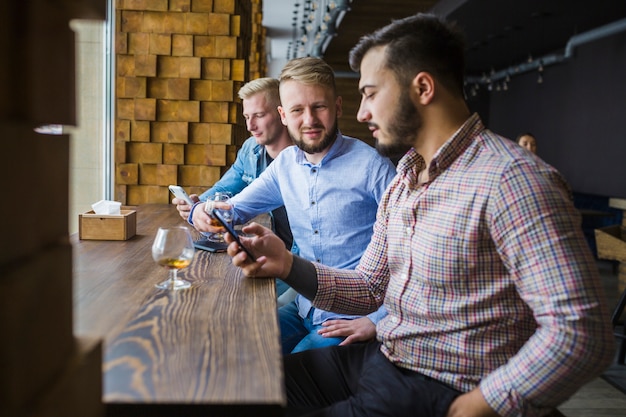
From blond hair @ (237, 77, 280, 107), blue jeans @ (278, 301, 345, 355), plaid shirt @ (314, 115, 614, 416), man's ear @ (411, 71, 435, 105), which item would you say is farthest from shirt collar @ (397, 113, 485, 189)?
blond hair @ (237, 77, 280, 107)

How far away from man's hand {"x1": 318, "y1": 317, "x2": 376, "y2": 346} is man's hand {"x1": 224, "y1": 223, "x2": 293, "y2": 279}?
0.33m

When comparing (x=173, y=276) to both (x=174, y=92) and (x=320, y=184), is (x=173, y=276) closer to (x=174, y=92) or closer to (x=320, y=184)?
(x=320, y=184)

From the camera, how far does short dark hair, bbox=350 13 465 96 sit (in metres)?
1.63

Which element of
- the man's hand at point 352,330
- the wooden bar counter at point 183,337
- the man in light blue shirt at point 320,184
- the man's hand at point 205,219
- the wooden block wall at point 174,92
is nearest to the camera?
the wooden bar counter at point 183,337

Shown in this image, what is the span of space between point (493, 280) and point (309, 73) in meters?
1.29

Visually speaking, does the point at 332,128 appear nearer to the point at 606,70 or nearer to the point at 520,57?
the point at 606,70

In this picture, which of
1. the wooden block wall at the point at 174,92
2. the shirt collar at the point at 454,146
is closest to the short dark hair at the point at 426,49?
the shirt collar at the point at 454,146

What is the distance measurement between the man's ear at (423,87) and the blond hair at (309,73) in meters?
0.82

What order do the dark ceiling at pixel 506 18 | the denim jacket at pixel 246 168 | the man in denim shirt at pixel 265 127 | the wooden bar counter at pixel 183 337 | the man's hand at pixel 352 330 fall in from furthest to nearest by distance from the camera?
the dark ceiling at pixel 506 18 < the denim jacket at pixel 246 168 < the man in denim shirt at pixel 265 127 < the man's hand at pixel 352 330 < the wooden bar counter at pixel 183 337

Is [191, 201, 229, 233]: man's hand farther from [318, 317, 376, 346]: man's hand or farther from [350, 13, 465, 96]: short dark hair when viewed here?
[350, 13, 465, 96]: short dark hair

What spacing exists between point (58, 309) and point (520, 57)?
521 inches

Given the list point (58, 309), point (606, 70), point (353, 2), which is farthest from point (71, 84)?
point (606, 70)

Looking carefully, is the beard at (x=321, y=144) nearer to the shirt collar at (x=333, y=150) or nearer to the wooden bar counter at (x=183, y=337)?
the shirt collar at (x=333, y=150)

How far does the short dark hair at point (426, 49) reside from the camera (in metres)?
1.63
